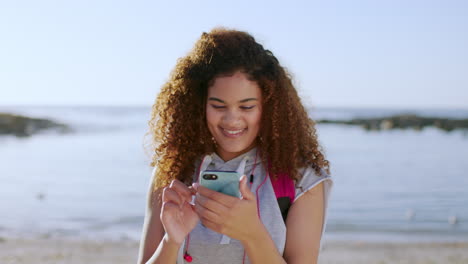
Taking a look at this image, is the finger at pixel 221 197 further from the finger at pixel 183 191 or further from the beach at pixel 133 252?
the beach at pixel 133 252

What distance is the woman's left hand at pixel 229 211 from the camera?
7.12 feet

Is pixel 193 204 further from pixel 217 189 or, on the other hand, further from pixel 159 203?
pixel 159 203

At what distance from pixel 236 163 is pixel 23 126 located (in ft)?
107

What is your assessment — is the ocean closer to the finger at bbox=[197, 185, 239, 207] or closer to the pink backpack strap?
the pink backpack strap

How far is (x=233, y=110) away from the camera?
96.1 inches

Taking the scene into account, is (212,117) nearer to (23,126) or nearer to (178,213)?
(178,213)

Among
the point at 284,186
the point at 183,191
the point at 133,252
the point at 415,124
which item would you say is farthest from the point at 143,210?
the point at 415,124

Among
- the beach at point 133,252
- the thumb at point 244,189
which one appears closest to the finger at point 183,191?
the thumb at point 244,189

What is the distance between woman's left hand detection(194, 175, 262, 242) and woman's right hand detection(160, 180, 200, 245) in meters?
0.06

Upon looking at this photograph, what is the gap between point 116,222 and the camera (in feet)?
30.0

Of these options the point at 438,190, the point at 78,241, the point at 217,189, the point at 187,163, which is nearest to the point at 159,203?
the point at 187,163

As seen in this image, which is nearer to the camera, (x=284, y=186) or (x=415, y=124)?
(x=284, y=186)

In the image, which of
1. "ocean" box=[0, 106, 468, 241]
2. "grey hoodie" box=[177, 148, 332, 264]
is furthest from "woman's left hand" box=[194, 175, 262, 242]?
"ocean" box=[0, 106, 468, 241]

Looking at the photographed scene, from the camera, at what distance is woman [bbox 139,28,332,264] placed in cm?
229
